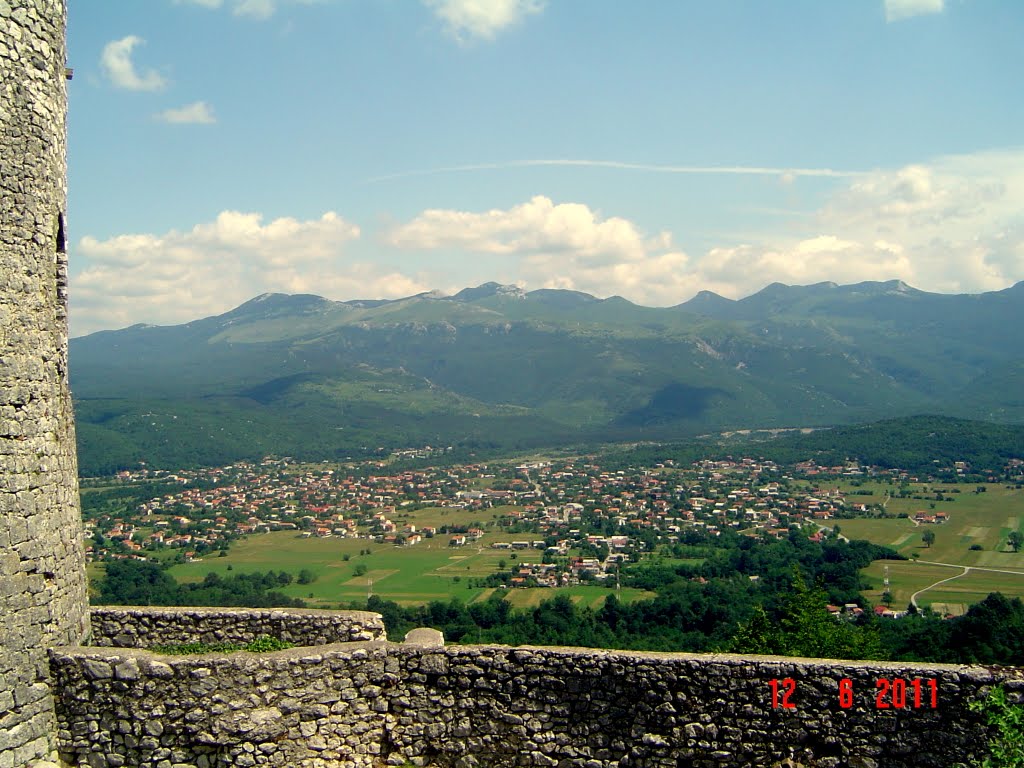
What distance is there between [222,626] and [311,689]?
9.27ft

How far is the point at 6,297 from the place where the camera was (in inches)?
305

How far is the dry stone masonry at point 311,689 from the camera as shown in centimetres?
752

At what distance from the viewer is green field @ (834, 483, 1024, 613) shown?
59188 mm

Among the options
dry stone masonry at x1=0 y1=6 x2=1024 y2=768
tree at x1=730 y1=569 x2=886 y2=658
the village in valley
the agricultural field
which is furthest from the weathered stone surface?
the village in valley

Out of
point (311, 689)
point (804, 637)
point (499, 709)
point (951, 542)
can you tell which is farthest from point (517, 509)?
point (311, 689)

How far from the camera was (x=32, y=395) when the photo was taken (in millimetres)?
7973

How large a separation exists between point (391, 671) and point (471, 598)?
52586 millimetres

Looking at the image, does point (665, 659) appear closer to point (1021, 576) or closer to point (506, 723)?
point (506, 723)

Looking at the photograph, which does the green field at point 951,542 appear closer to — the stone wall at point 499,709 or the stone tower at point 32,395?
the stone wall at point 499,709

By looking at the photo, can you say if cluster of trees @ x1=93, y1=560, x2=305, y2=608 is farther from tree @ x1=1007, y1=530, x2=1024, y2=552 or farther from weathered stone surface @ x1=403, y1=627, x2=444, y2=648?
tree @ x1=1007, y1=530, x2=1024, y2=552

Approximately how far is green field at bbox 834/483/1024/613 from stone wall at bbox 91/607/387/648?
5015 cm
